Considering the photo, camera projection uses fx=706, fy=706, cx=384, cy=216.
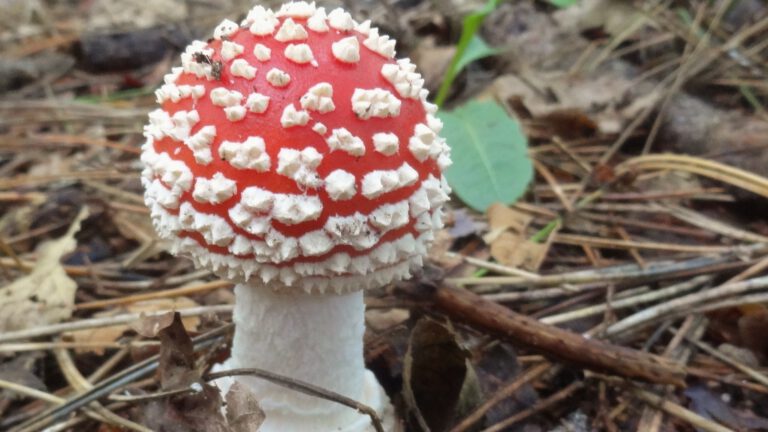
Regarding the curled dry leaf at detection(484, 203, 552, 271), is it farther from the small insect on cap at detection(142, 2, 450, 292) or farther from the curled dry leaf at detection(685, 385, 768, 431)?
the small insect on cap at detection(142, 2, 450, 292)

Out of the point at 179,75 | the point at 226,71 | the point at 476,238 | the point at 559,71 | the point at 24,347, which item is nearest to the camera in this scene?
the point at 226,71

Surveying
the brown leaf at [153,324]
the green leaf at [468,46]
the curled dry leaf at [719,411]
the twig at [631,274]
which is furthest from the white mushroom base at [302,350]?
the green leaf at [468,46]

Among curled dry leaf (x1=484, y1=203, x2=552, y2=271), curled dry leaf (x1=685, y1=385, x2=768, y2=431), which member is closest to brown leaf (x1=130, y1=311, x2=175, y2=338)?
curled dry leaf (x1=484, y1=203, x2=552, y2=271)

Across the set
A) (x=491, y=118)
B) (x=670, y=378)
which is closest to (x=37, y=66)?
(x=491, y=118)

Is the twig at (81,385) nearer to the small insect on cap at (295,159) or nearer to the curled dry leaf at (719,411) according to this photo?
the small insect on cap at (295,159)

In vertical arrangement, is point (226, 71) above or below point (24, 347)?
above

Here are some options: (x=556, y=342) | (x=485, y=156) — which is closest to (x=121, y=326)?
(x=556, y=342)

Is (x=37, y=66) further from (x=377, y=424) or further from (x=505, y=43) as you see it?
(x=377, y=424)
